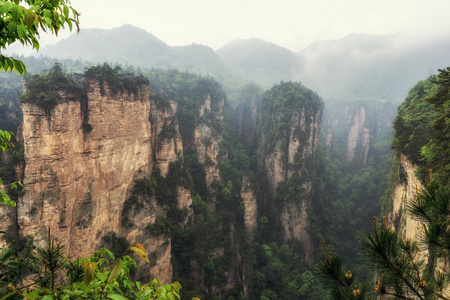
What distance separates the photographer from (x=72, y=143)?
1606cm

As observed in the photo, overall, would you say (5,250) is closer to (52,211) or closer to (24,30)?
(24,30)

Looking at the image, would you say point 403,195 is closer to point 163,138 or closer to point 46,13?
point 46,13

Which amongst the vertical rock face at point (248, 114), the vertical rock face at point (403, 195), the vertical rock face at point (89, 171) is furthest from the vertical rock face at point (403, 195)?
the vertical rock face at point (248, 114)

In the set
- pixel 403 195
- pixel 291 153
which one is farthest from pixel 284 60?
pixel 403 195

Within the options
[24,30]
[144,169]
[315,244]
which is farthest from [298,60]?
[24,30]

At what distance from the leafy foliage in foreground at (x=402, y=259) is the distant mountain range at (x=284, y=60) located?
96440 millimetres

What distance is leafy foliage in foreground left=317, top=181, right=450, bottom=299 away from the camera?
2830 millimetres

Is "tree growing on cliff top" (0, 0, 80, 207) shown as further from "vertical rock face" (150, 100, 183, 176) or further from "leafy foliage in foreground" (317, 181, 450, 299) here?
"vertical rock face" (150, 100, 183, 176)

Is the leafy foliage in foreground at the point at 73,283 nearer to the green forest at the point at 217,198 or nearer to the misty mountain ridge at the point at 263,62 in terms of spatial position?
the green forest at the point at 217,198

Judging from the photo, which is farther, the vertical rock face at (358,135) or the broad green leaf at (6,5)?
the vertical rock face at (358,135)

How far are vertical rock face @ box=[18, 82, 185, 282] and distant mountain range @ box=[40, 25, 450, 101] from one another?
3023 inches

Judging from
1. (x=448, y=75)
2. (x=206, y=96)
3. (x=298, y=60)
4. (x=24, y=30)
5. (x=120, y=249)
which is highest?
(x=298, y=60)

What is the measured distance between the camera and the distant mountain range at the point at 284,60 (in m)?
108

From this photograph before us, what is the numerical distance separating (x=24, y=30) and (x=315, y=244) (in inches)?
1676
